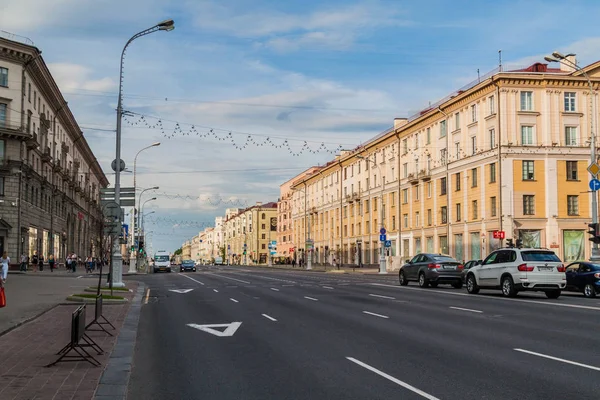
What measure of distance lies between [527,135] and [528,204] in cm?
555

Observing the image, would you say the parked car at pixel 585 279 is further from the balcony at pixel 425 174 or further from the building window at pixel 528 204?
the balcony at pixel 425 174

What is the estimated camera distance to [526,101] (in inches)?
2146

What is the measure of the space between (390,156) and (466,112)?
18.6m

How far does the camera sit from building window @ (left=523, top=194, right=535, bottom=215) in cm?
5366

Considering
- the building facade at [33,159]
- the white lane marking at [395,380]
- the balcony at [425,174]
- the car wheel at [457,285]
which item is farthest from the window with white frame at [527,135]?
the white lane marking at [395,380]

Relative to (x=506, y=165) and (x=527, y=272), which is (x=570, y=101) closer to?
(x=506, y=165)

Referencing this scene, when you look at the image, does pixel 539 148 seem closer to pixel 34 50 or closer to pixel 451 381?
pixel 34 50

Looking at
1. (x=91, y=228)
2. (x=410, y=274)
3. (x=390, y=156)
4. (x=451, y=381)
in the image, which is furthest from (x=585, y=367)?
(x=91, y=228)

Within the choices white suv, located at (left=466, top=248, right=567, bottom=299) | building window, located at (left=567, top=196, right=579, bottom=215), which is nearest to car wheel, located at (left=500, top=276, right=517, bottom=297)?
white suv, located at (left=466, top=248, right=567, bottom=299)

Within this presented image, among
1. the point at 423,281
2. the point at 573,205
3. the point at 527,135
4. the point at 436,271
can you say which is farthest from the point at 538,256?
the point at 573,205

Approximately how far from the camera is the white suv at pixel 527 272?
75.9 ft

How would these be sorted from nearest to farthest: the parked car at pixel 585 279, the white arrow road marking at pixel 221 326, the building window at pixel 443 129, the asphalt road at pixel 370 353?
1. the asphalt road at pixel 370 353
2. the white arrow road marking at pixel 221 326
3. the parked car at pixel 585 279
4. the building window at pixel 443 129

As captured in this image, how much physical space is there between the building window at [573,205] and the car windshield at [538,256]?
33.2m

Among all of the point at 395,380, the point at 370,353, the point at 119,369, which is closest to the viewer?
the point at 395,380
